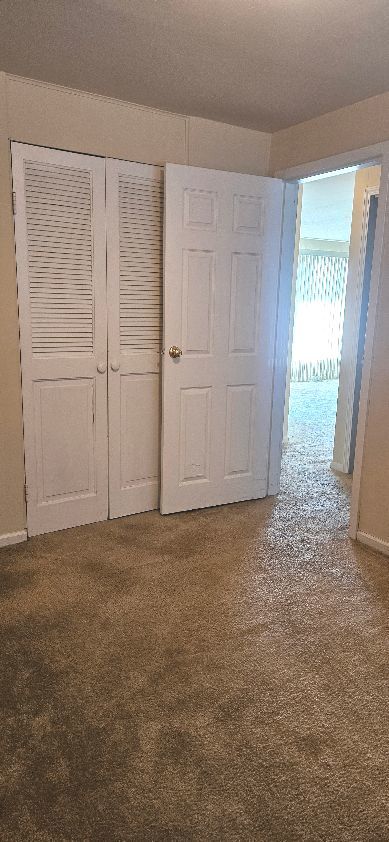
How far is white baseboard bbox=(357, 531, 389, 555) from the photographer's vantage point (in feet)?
9.42

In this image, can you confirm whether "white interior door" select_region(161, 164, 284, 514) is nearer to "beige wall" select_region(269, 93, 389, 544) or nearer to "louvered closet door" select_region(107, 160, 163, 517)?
"louvered closet door" select_region(107, 160, 163, 517)

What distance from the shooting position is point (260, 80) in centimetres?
245

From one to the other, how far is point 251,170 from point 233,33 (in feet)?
4.31

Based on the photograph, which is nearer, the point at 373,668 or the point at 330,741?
the point at 330,741

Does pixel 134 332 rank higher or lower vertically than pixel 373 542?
higher

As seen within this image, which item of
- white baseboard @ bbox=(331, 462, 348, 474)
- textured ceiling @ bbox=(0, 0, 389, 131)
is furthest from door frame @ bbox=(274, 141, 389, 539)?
white baseboard @ bbox=(331, 462, 348, 474)

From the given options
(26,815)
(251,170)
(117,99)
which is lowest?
(26,815)

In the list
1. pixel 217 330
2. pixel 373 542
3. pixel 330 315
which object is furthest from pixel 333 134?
pixel 330 315

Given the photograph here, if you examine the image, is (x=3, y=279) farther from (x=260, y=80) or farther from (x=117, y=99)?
(x=260, y=80)

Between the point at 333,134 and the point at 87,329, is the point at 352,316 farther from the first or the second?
the point at 87,329

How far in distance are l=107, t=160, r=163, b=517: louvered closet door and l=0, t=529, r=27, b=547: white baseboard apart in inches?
20.7

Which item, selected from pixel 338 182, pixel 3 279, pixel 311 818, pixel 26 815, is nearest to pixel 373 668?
pixel 311 818

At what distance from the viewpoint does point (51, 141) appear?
105 inches

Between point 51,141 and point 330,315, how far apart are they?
22.3 feet
